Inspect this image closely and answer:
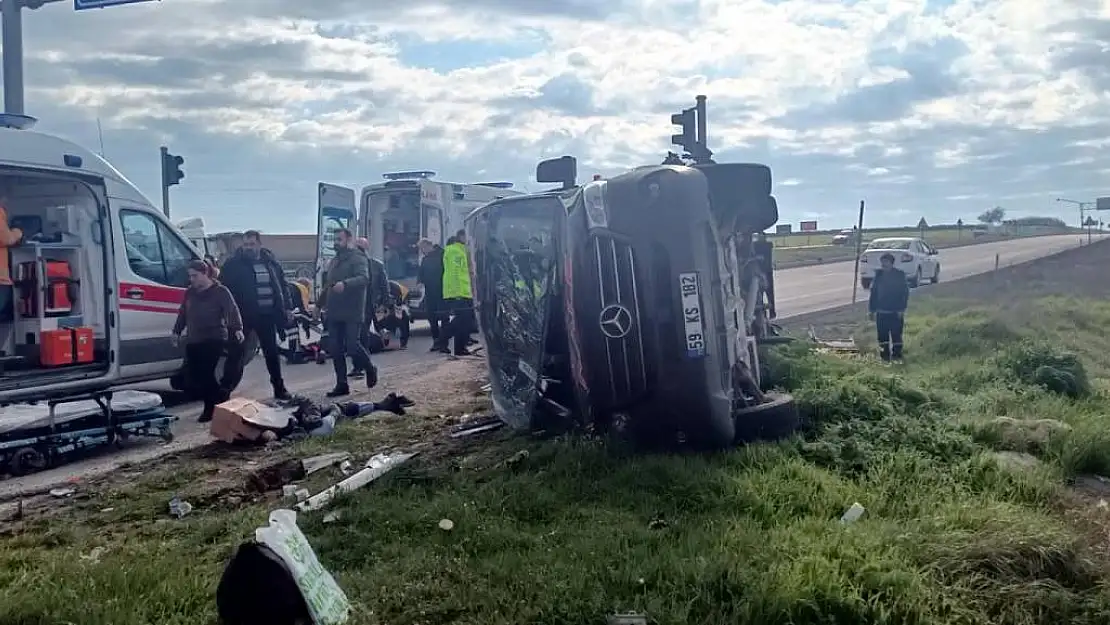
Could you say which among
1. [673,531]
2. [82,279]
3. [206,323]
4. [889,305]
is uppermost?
[82,279]

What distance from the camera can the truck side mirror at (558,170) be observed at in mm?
7801

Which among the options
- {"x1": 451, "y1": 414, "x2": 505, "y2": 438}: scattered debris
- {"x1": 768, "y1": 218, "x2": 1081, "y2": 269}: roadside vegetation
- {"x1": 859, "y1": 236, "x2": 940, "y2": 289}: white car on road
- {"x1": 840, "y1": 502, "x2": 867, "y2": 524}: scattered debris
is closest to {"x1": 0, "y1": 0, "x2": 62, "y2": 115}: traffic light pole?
{"x1": 451, "y1": 414, "x2": 505, "y2": 438}: scattered debris

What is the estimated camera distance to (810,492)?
558cm

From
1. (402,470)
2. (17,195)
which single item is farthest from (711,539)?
(17,195)

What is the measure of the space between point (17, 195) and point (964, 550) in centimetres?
892

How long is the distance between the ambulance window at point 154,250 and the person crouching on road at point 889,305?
808cm

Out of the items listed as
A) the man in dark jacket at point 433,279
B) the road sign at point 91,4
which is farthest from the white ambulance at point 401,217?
the road sign at point 91,4

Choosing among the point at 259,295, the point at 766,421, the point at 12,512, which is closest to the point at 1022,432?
the point at 766,421

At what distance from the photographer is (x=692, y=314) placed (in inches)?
240

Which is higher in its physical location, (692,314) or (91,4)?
(91,4)

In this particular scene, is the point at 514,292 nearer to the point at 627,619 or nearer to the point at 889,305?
the point at 627,619

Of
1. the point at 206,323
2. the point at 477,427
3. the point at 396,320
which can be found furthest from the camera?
the point at 396,320

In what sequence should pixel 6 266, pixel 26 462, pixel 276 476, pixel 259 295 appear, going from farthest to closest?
pixel 259 295 < pixel 6 266 < pixel 26 462 < pixel 276 476

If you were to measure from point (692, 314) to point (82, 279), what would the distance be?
6.19 metres
